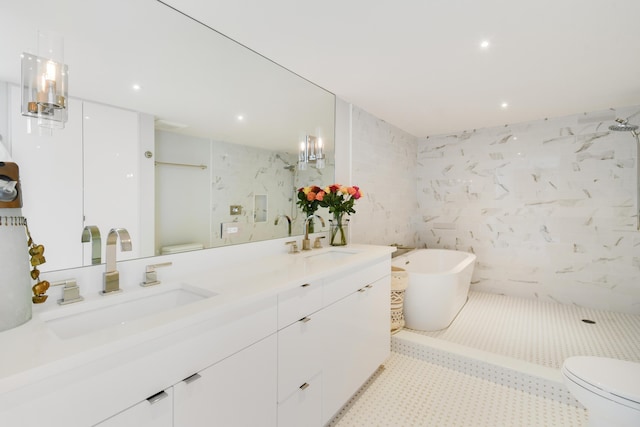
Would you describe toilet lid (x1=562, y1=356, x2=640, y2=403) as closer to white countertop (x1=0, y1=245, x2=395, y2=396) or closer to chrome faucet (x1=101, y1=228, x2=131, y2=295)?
white countertop (x1=0, y1=245, x2=395, y2=396)

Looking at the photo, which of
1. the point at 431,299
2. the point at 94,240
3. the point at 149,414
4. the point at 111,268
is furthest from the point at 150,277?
the point at 431,299

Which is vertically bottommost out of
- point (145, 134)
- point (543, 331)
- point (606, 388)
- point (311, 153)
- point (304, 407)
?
point (543, 331)

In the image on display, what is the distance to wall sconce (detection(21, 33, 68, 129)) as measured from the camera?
1.12 meters

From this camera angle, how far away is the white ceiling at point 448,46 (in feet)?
5.29

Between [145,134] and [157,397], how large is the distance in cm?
119

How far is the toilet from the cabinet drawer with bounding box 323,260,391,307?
1176 mm

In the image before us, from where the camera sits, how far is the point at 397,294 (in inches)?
113

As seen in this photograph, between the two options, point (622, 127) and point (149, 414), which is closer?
point (149, 414)

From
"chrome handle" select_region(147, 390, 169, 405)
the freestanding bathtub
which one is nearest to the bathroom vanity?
"chrome handle" select_region(147, 390, 169, 405)

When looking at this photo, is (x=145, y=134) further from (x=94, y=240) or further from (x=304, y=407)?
(x=304, y=407)

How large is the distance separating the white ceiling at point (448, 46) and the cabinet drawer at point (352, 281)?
1463 millimetres

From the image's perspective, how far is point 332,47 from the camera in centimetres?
199

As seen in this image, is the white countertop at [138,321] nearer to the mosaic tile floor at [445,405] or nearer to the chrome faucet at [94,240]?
the chrome faucet at [94,240]

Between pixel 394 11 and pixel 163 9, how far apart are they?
3.94 ft
